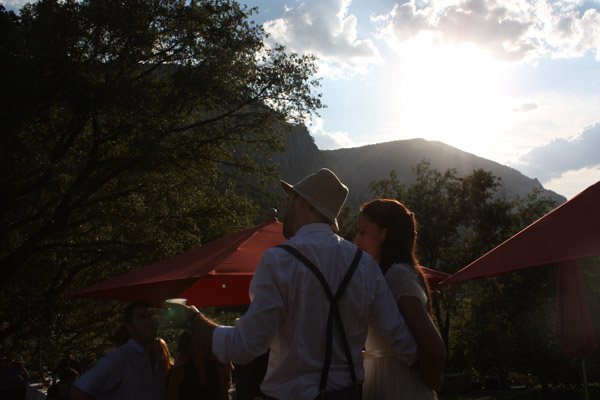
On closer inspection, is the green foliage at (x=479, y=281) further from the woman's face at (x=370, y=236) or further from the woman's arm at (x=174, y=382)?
the woman's face at (x=370, y=236)

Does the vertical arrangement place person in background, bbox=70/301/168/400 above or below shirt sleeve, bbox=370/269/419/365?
below

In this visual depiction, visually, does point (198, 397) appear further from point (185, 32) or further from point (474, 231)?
point (474, 231)

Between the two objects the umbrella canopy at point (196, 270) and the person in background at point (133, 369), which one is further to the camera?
the umbrella canopy at point (196, 270)

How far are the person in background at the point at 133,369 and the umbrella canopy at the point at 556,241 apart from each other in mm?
2402

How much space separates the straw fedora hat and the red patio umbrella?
1743mm

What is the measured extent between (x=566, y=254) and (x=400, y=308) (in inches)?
60.3

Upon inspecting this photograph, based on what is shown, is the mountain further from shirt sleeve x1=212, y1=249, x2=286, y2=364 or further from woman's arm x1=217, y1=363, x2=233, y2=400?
shirt sleeve x1=212, y1=249, x2=286, y2=364

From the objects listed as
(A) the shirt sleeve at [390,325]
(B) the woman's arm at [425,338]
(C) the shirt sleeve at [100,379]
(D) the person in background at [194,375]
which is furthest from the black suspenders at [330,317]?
(D) the person in background at [194,375]

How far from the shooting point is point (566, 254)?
3777 mm

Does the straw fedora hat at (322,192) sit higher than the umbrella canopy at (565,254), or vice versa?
the straw fedora hat at (322,192)

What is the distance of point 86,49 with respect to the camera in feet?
47.6

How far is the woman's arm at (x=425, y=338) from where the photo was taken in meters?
2.78

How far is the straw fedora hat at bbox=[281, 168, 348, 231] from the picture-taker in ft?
9.04

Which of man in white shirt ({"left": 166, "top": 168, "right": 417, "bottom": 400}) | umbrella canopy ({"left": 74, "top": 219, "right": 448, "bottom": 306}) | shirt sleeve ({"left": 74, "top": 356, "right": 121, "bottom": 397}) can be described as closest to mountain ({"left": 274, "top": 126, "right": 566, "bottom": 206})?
umbrella canopy ({"left": 74, "top": 219, "right": 448, "bottom": 306})
